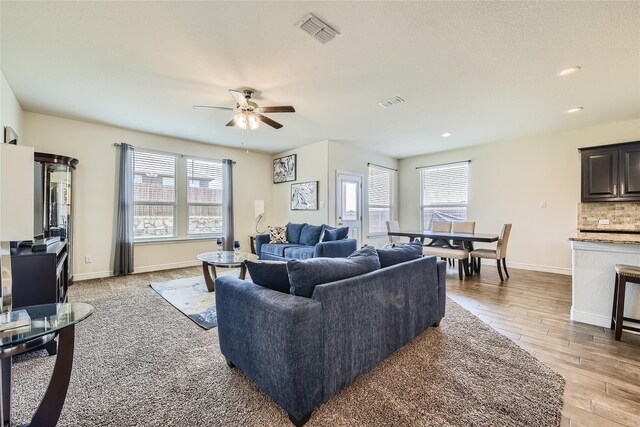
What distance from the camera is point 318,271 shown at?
1.66 meters

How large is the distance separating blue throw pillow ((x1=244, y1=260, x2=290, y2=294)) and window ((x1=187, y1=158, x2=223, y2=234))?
445cm

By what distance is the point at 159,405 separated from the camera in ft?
5.24

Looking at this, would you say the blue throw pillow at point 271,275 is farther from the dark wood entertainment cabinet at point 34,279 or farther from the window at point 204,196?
the window at point 204,196

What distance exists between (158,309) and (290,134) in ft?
11.6

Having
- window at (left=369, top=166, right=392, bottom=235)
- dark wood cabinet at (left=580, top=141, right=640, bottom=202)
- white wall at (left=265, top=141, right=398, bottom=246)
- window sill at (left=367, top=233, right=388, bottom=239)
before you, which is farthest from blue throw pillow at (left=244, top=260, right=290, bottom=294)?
dark wood cabinet at (left=580, top=141, right=640, bottom=202)

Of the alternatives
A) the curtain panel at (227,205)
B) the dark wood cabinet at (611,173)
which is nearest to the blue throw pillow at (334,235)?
the curtain panel at (227,205)

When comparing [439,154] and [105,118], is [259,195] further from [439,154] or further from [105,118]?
[439,154]

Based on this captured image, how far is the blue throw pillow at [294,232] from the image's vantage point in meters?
5.48

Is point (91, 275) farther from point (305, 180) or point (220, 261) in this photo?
point (305, 180)

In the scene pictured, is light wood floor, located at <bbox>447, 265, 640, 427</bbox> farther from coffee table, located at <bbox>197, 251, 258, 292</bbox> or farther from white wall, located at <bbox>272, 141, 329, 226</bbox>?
coffee table, located at <bbox>197, 251, 258, 292</bbox>

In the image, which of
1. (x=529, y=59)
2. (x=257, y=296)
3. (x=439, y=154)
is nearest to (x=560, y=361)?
(x=257, y=296)

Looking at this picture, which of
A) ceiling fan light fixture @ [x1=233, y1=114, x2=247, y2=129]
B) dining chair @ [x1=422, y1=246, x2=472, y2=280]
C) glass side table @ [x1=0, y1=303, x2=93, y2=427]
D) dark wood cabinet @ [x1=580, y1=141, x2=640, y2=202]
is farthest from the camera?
dining chair @ [x1=422, y1=246, x2=472, y2=280]

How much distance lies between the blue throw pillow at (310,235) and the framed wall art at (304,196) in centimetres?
63

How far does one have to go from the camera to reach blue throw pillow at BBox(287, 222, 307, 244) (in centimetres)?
548
